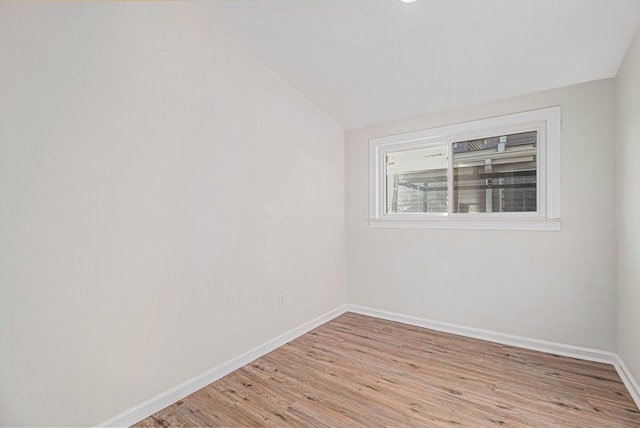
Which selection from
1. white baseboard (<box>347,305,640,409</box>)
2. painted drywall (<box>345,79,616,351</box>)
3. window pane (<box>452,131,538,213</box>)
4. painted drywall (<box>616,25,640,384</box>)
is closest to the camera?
painted drywall (<box>616,25,640,384</box>)

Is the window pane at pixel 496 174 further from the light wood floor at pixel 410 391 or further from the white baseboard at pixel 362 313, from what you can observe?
the light wood floor at pixel 410 391

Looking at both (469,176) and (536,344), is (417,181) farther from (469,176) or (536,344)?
(536,344)

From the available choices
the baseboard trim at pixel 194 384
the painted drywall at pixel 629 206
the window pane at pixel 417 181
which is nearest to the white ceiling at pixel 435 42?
the painted drywall at pixel 629 206

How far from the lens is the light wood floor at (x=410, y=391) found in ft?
5.71

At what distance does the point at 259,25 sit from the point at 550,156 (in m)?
2.49

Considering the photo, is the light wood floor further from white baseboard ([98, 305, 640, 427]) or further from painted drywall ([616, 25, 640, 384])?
painted drywall ([616, 25, 640, 384])

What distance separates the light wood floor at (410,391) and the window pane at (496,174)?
1265 mm

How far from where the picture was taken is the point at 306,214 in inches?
121

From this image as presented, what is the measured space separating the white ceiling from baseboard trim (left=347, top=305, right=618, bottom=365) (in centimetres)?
210

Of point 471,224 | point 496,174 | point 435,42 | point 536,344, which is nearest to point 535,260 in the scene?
point 471,224

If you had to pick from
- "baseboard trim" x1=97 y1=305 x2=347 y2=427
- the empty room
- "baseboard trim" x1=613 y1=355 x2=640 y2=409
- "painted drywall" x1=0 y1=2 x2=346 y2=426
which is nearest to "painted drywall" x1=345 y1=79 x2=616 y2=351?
the empty room

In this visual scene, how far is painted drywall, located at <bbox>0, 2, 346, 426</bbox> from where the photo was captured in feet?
4.53

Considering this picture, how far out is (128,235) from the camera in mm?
1737

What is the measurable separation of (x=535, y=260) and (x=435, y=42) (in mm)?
1939
